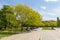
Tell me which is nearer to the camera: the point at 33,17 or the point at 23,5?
the point at 23,5

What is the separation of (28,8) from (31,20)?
4533 mm

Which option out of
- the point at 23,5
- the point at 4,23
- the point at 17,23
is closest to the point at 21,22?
the point at 17,23

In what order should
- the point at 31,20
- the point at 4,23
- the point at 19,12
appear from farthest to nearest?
the point at 4,23 < the point at 31,20 < the point at 19,12

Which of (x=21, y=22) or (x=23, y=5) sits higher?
(x=23, y=5)

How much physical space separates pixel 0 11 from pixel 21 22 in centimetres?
1706

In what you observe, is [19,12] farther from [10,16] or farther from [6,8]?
[6,8]

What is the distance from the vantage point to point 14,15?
184 feet

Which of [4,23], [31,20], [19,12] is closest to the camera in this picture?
[19,12]

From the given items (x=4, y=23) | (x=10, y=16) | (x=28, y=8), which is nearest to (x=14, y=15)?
(x=10, y=16)

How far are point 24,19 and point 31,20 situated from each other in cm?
373

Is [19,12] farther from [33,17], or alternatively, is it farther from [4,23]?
[4,23]

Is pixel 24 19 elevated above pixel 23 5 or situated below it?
below

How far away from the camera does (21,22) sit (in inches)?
2208

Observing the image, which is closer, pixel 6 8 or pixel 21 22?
pixel 21 22
